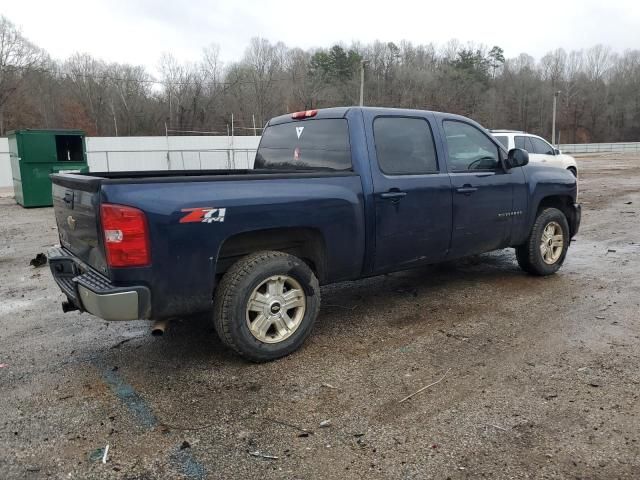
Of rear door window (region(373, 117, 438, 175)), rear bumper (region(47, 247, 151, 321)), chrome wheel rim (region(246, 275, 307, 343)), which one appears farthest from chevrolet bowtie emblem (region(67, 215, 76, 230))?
rear door window (region(373, 117, 438, 175))

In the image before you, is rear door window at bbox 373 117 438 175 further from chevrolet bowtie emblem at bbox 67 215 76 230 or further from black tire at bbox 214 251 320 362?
chevrolet bowtie emblem at bbox 67 215 76 230

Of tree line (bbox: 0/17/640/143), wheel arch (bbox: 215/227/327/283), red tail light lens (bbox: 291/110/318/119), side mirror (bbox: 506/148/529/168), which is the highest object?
tree line (bbox: 0/17/640/143)

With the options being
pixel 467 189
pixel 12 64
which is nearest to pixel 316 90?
pixel 12 64

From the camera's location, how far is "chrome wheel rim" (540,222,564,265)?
6113 millimetres

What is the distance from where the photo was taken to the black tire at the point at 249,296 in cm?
365

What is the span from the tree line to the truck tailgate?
129 ft

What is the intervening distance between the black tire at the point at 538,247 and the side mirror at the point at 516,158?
815mm

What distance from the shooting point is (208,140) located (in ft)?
101

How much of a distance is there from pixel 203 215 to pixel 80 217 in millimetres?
922

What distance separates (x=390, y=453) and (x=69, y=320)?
353 centimetres

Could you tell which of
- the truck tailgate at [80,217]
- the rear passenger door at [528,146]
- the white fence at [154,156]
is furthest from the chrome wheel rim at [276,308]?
the white fence at [154,156]

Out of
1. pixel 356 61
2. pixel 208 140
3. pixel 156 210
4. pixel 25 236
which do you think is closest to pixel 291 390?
pixel 156 210

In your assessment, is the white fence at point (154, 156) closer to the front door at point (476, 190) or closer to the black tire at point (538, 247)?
the black tire at point (538, 247)

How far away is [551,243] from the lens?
6.20 m
